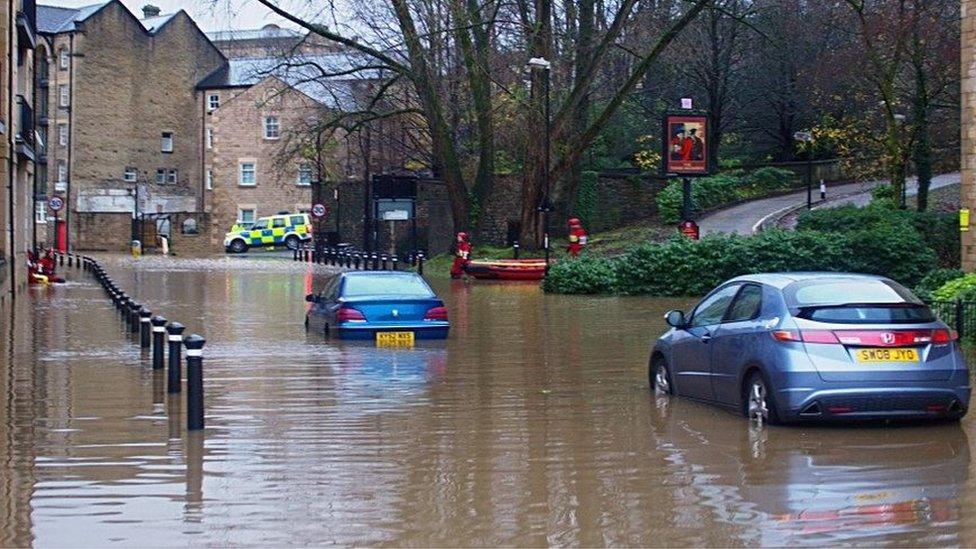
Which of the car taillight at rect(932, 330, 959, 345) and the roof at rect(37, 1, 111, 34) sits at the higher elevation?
the roof at rect(37, 1, 111, 34)

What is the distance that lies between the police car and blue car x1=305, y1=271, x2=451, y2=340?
56173 millimetres

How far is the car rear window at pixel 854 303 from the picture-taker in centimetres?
1134

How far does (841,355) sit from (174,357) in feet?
20.9

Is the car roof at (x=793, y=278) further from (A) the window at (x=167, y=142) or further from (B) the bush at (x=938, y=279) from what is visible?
(A) the window at (x=167, y=142)

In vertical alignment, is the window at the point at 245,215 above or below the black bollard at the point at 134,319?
above

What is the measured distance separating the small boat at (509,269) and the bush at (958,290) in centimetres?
2159

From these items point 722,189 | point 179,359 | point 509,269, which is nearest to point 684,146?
point 509,269

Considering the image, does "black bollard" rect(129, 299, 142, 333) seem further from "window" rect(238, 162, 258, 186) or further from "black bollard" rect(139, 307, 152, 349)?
"window" rect(238, 162, 258, 186)

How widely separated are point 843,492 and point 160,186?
80166 millimetres

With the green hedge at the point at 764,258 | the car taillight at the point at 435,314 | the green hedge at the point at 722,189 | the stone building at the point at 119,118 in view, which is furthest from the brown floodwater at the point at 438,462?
the stone building at the point at 119,118

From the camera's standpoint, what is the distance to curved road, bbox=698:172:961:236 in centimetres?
4856

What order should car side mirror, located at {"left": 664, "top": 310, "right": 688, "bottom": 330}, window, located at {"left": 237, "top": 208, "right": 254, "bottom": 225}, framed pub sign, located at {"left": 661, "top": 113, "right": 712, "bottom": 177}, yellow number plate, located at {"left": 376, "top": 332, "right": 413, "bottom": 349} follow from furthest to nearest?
1. window, located at {"left": 237, "top": 208, "right": 254, "bottom": 225}
2. framed pub sign, located at {"left": 661, "top": 113, "right": 712, "bottom": 177}
3. yellow number plate, located at {"left": 376, "top": 332, "right": 413, "bottom": 349}
4. car side mirror, located at {"left": 664, "top": 310, "right": 688, "bottom": 330}

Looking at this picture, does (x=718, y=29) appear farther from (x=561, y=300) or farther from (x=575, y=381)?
(x=575, y=381)

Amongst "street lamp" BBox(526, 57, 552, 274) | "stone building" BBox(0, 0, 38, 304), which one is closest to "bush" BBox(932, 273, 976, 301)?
"street lamp" BBox(526, 57, 552, 274)
